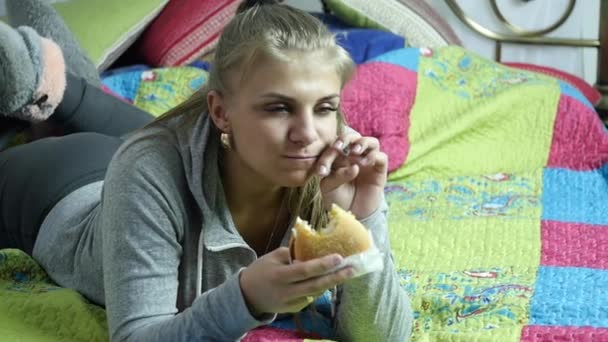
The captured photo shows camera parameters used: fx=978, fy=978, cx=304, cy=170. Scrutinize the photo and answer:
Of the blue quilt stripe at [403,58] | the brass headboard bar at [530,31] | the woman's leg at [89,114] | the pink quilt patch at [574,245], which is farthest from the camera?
the brass headboard bar at [530,31]

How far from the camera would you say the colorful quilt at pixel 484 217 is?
1.34m

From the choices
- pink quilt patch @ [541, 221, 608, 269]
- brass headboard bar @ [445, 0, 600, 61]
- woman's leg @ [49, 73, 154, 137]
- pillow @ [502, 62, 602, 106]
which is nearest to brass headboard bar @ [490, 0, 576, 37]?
brass headboard bar @ [445, 0, 600, 61]

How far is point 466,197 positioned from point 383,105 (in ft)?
0.94

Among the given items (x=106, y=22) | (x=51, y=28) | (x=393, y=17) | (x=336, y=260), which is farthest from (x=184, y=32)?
(x=336, y=260)

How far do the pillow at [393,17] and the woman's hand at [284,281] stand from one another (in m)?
1.55

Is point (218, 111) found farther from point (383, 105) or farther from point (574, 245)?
point (383, 105)

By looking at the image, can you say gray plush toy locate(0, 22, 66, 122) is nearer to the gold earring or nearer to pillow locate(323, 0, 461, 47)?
the gold earring

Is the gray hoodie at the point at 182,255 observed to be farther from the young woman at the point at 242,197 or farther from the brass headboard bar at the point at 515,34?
the brass headboard bar at the point at 515,34

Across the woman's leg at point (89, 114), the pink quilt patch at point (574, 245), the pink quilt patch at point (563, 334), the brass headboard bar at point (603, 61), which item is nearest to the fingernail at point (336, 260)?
the pink quilt patch at point (563, 334)

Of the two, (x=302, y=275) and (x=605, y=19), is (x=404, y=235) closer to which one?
(x=302, y=275)

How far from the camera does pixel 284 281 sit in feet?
3.35

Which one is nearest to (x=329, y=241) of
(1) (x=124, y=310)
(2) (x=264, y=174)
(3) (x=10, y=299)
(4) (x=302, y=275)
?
(4) (x=302, y=275)

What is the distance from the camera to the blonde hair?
1.17 metres

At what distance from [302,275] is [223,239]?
25 centimetres
